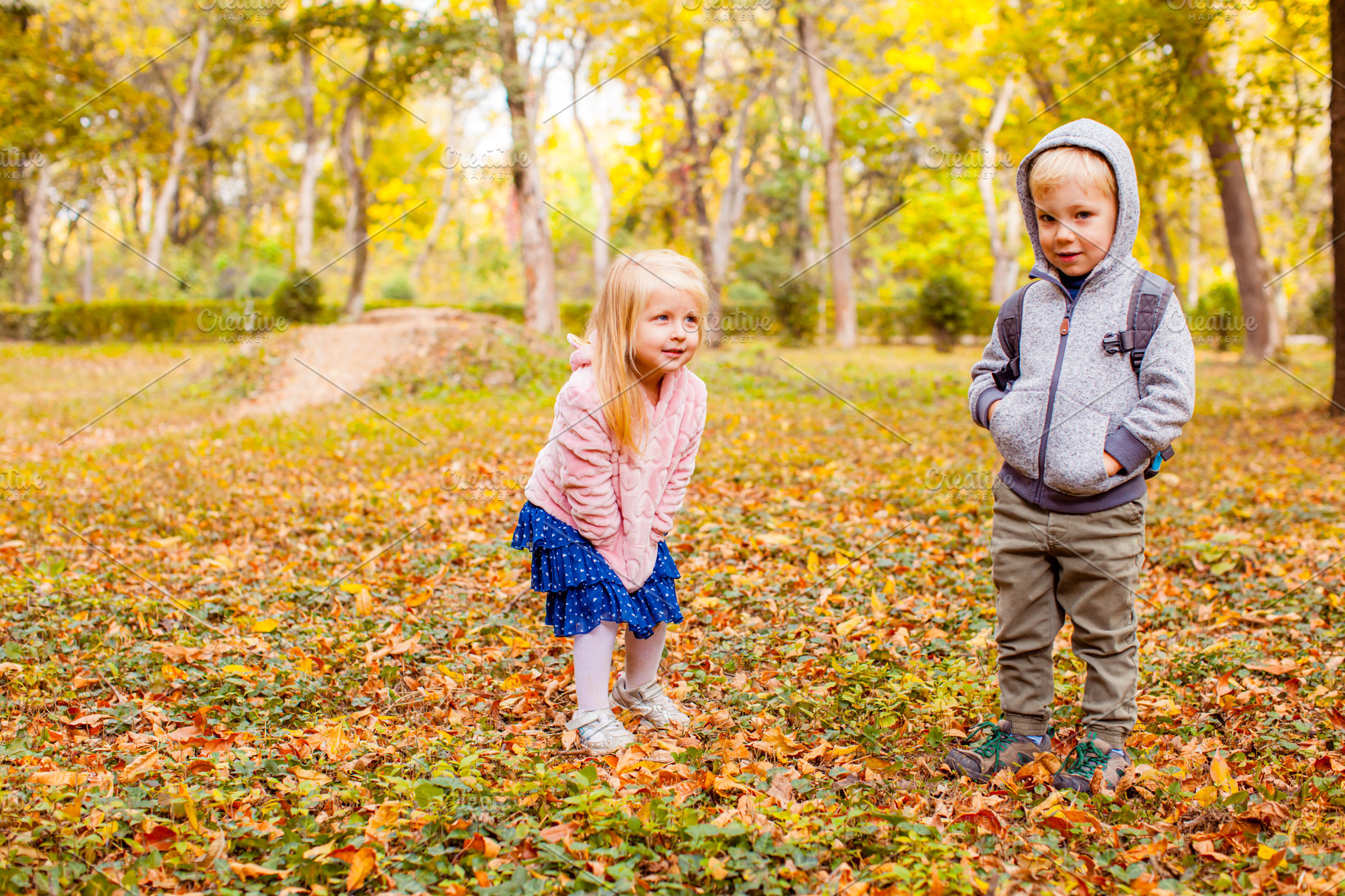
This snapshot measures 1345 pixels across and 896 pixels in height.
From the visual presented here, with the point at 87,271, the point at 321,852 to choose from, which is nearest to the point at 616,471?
the point at 321,852

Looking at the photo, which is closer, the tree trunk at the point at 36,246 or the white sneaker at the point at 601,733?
the white sneaker at the point at 601,733

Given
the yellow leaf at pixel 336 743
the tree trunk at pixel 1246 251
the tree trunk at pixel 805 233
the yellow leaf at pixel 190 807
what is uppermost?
the tree trunk at pixel 805 233

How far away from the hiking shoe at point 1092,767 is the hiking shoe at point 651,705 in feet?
3.83

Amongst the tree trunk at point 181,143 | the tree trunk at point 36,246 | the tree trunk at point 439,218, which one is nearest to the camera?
the tree trunk at point 36,246

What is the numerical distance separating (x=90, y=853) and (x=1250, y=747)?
3232 mm

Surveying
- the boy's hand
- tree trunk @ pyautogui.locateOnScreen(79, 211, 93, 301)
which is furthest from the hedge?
the boy's hand

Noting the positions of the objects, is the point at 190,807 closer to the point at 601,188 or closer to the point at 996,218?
the point at 601,188

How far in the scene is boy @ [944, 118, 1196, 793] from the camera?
8.41 ft

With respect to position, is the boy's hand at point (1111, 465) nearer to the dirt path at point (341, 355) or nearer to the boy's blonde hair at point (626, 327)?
the boy's blonde hair at point (626, 327)

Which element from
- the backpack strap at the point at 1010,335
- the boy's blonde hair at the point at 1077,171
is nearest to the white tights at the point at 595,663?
the backpack strap at the point at 1010,335

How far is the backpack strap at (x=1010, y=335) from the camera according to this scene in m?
2.82

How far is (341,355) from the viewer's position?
13469 mm

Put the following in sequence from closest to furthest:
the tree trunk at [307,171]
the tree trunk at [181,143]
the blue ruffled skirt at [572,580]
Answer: the blue ruffled skirt at [572,580]
the tree trunk at [307,171]
the tree trunk at [181,143]

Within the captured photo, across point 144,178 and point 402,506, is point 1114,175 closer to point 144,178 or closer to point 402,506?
point 402,506
